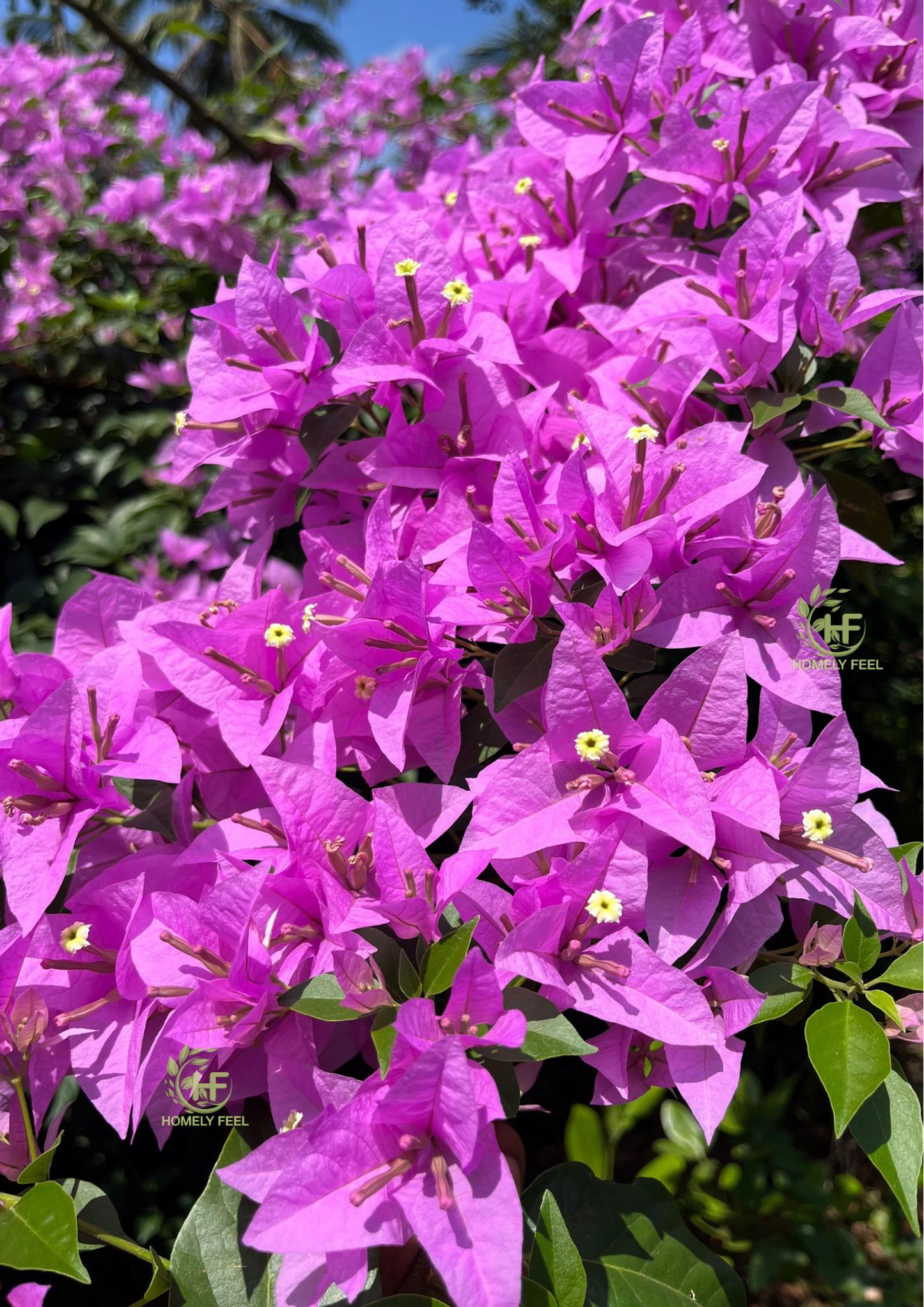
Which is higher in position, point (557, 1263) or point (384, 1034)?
point (384, 1034)

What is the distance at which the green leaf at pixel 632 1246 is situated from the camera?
2.19 ft

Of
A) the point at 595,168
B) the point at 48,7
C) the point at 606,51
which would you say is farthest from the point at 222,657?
the point at 48,7

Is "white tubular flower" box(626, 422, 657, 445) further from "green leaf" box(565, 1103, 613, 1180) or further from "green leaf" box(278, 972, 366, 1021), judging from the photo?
"green leaf" box(565, 1103, 613, 1180)

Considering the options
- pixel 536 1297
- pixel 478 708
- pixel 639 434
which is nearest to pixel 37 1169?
pixel 536 1297

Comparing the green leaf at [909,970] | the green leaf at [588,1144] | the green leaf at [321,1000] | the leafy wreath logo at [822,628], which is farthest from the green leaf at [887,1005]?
the green leaf at [588,1144]

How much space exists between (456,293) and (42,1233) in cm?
80

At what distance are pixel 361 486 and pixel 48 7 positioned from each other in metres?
2.21

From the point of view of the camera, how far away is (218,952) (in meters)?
0.64

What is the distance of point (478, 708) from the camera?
30.7 inches

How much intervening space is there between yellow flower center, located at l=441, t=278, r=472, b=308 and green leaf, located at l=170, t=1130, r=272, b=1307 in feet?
2.34

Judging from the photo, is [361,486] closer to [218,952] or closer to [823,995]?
[218,952]

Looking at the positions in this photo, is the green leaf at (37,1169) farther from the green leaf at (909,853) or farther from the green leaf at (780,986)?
the green leaf at (909,853)


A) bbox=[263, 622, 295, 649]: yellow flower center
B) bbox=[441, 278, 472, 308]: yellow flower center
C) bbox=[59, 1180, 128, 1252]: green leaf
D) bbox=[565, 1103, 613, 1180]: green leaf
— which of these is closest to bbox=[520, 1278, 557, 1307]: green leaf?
bbox=[59, 1180, 128, 1252]: green leaf

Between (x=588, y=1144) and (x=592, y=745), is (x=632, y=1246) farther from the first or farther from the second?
(x=588, y=1144)
